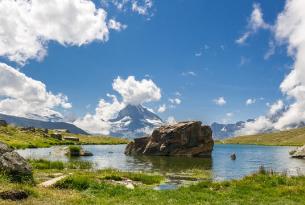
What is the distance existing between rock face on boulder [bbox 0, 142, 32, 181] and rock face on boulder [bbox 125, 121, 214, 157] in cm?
8976

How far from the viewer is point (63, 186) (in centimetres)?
3291

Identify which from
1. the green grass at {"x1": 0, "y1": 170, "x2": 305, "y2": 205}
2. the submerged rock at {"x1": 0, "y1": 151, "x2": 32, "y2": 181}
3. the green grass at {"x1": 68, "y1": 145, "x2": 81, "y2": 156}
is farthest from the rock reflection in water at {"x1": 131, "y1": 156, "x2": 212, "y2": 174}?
the submerged rock at {"x1": 0, "y1": 151, "x2": 32, "y2": 181}

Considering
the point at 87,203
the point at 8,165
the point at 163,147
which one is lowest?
the point at 87,203

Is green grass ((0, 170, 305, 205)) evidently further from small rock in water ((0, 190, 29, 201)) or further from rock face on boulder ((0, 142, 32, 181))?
rock face on boulder ((0, 142, 32, 181))

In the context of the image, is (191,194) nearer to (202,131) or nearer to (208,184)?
(208,184)

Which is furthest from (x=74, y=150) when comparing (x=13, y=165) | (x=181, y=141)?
(x=13, y=165)

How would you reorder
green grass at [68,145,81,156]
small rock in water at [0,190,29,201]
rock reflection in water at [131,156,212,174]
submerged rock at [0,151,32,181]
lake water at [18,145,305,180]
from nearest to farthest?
small rock in water at [0,190,29,201], submerged rock at [0,151,32,181], lake water at [18,145,305,180], rock reflection in water at [131,156,212,174], green grass at [68,145,81,156]

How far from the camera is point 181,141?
122 m

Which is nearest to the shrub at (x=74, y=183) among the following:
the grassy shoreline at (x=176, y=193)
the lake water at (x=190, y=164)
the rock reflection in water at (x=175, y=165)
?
the grassy shoreline at (x=176, y=193)

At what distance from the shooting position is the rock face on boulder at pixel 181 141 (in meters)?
122

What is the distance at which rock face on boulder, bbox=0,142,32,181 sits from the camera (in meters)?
32.7

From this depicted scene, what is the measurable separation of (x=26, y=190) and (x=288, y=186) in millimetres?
20274

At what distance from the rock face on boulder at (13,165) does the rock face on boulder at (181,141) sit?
89759 mm

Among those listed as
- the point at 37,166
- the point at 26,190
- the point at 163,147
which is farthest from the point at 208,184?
the point at 163,147
